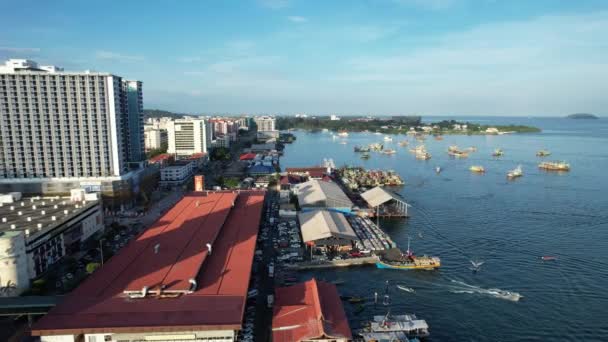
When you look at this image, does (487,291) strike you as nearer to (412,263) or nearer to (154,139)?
(412,263)

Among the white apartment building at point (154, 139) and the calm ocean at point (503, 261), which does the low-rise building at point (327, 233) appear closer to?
the calm ocean at point (503, 261)

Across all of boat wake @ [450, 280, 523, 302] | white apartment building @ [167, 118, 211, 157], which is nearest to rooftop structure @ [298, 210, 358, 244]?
boat wake @ [450, 280, 523, 302]

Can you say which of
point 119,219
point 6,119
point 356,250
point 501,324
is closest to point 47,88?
point 6,119

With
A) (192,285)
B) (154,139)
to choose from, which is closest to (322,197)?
(192,285)

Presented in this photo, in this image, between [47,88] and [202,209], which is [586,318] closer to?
[202,209]

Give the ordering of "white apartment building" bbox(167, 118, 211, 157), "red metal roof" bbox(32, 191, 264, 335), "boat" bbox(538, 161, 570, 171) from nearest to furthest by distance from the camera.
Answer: "red metal roof" bbox(32, 191, 264, 335) < "boat" bbox(538, 161, 570, 171) < "white apartment building" bbox(167, 118, 211, 157)

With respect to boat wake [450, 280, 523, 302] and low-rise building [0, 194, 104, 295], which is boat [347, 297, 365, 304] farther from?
low-rise building [0, 194, 104, 295]

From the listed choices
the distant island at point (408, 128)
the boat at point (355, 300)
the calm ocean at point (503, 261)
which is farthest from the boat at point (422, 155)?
the distant island at point (408, 128)
